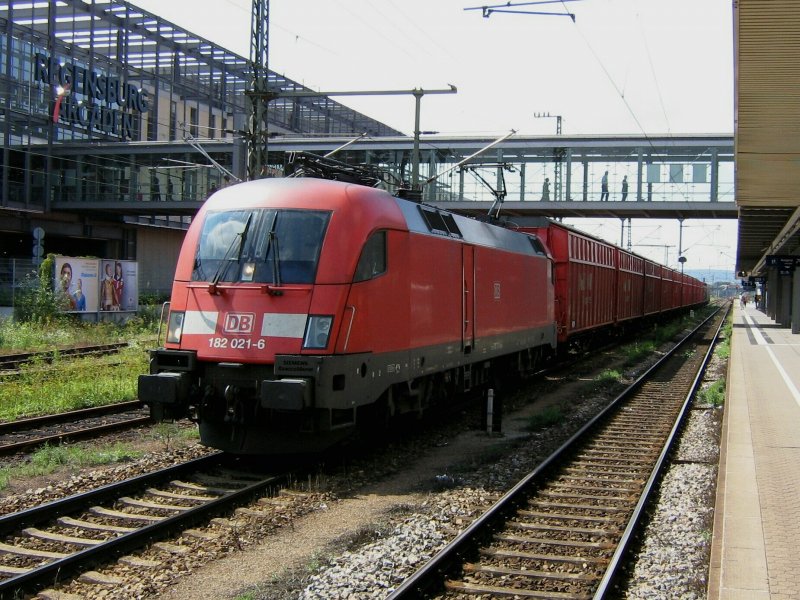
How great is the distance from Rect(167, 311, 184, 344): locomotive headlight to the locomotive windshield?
460 millimetres

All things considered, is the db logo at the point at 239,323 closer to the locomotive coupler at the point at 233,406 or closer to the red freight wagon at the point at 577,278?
the locomotive coupler at the point at 233,406

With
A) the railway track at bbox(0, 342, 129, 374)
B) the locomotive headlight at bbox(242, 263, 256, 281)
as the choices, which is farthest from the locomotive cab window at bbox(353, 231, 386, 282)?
the railway track at bbox(0, 342, 129, 374)

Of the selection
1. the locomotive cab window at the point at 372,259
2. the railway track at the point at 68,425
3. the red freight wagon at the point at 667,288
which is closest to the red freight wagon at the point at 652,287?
the red freight wagon at the point at 667,288

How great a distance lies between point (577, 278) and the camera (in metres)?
22.4

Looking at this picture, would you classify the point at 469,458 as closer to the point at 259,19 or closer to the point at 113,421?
the point at 113,421

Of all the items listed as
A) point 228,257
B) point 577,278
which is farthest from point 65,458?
point 577,278

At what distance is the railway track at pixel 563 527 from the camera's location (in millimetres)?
6051

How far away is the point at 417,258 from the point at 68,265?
68.3ft

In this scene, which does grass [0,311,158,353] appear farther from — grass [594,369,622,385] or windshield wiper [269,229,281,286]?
windshield wiper [269,229,281,286]

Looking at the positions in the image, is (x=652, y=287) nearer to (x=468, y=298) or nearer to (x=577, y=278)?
(x=577, y=278)

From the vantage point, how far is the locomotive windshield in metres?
8.98

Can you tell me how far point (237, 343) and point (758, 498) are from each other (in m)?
5.24

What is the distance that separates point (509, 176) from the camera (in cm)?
3856

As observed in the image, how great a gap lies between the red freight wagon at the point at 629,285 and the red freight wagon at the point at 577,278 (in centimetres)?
268
